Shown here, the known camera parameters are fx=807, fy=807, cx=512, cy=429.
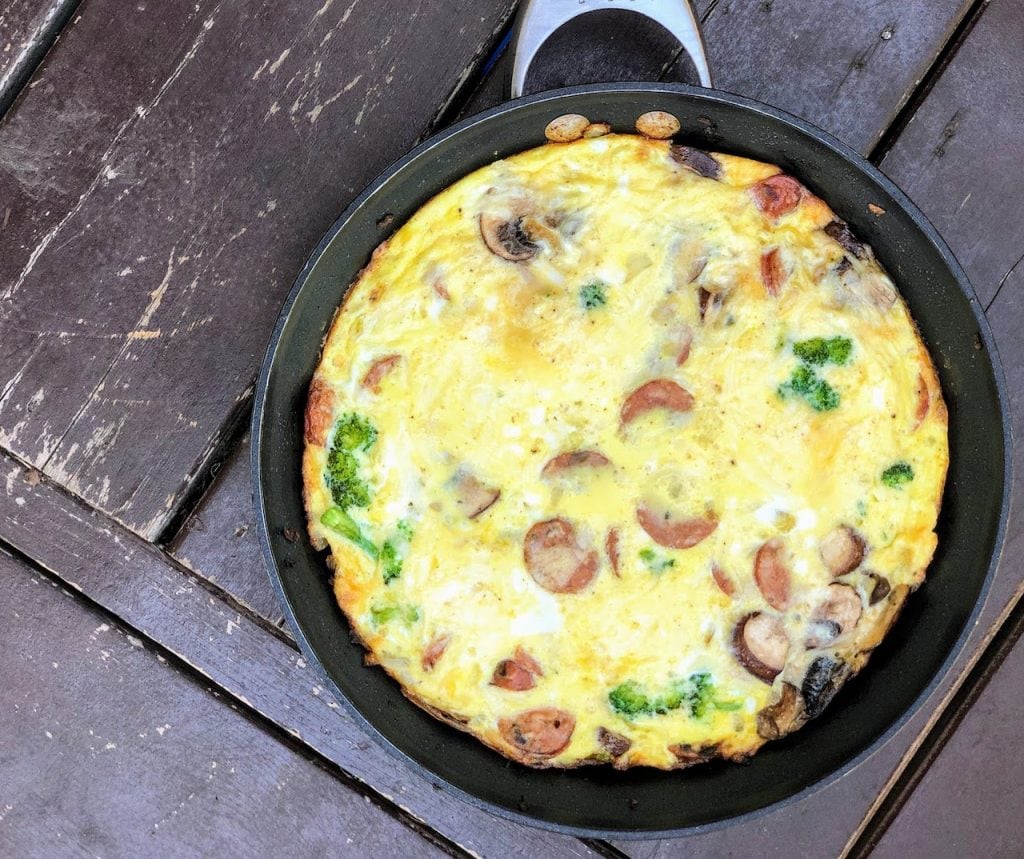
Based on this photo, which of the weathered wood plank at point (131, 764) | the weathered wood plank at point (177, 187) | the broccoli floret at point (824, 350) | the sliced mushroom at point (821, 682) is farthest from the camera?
the weathered wood plank at point (131, 764)

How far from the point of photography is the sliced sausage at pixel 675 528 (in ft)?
5.73

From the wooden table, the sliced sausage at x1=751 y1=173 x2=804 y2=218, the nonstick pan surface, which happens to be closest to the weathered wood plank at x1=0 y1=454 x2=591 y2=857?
the wooden table

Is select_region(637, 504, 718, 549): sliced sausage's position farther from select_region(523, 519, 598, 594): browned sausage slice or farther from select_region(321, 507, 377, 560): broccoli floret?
select_region(321, 507, 377, 560): broccoli floret

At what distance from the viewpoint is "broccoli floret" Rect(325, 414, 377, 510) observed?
1.82 metres

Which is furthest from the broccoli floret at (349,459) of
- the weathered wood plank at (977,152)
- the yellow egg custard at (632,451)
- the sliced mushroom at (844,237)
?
the weathered wood plank at (977,152)

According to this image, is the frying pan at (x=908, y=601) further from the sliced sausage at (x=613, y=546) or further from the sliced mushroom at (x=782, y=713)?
the sliced sausage at (x=613, y=546)

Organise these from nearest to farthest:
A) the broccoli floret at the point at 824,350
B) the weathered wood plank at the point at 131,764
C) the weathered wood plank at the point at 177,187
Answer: the broccoli floret at the point at 824,350, the weathered wood plank at the point at 177,187, the weathered wood plank at the point at 131,764

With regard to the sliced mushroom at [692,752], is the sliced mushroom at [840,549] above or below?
above

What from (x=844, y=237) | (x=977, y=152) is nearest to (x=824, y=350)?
(x=844, y=237)

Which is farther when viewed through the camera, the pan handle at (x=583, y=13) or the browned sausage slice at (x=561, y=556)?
the pan handle at (x=583, y=13)

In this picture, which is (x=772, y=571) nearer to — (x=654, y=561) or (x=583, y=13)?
(x=654, y=561)

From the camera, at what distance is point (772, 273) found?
69.5 inches

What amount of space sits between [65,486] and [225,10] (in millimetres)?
1379

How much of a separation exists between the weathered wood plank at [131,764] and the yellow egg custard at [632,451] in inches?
31.5
